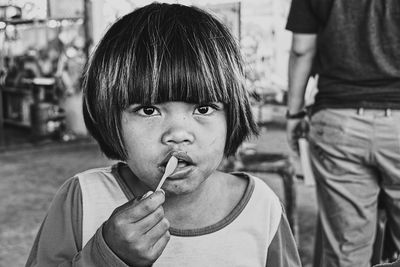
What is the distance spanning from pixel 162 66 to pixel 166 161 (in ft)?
0.58

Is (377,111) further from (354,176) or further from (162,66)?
(162,66)

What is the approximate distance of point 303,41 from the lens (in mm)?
1992

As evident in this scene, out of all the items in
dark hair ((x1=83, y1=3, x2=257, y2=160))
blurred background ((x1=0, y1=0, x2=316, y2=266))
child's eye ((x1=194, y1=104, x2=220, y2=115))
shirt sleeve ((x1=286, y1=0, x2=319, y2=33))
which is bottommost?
blurred background ((x1=0, y1=0, x2=316, y2=266))

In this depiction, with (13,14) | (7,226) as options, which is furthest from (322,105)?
(13,14)

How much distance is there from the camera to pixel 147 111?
3.21 ft

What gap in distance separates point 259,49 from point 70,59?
282 cm

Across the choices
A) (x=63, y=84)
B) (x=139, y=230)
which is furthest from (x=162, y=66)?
(x=63, y=84)

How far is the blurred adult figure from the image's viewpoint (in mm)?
1788

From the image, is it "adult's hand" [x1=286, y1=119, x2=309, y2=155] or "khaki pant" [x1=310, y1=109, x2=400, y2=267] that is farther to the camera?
"adult's hand" [x1=286, y1=119, x2=309, y2=155]

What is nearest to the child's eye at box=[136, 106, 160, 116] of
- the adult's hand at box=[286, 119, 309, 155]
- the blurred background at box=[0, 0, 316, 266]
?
the adult's hand at box=[286, 119, 309, 155]

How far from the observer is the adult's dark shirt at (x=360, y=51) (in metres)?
1.78

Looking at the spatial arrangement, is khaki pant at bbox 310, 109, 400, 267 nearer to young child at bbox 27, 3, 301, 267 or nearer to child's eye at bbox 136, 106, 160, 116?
young child at bbox 27, 3, 301, 267

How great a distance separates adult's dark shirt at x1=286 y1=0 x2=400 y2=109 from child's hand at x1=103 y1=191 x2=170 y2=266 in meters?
1.20

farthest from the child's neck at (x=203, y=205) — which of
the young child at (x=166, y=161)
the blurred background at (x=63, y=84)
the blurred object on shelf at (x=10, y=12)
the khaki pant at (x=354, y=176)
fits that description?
the blurred object on shelf at (x=10, y=12)
